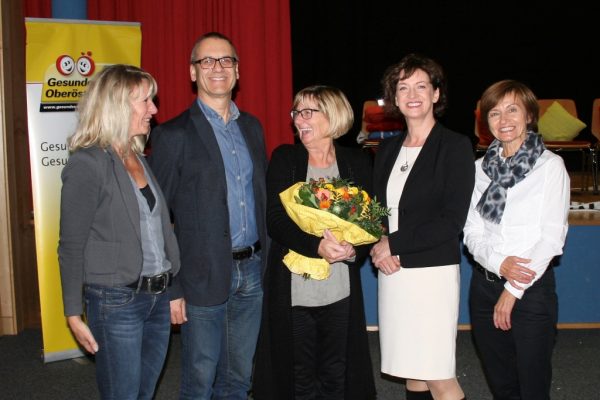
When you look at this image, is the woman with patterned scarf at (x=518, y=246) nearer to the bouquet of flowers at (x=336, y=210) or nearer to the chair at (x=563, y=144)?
the bouquet of flowers at (x=336, y=210)

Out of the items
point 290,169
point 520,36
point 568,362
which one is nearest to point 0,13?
point 290,169

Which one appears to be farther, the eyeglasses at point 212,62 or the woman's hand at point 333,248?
the eyeglasses at point 212,62

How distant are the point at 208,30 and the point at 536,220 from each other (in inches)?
160

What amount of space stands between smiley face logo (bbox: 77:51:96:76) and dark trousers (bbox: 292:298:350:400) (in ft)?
7.71

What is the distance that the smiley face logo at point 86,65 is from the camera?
4086 millimetres

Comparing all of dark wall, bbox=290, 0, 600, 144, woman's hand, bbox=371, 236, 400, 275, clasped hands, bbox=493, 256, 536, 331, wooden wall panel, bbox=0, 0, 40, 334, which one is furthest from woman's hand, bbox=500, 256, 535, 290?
dark wall, bbox=290, 0, 600, 144

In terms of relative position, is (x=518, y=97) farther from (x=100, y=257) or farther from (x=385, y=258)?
(x=100, y=257)

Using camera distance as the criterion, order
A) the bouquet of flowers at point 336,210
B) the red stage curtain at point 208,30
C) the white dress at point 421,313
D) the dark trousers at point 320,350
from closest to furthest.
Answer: the bouquet of flowers at point 336,210, the white dress at point 421,313, the dark trousers at point 320,350, the red stage curtain at point 208,30

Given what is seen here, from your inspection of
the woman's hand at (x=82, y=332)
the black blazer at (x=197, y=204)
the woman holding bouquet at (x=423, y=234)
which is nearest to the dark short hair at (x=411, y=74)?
the woman holding bouquet at (x=423, y=234)

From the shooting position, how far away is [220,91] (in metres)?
2.71

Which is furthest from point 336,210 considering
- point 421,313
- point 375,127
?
point 375,127

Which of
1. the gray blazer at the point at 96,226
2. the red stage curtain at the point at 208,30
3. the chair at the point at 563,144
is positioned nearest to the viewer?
the gray blazer at the point at 96,226

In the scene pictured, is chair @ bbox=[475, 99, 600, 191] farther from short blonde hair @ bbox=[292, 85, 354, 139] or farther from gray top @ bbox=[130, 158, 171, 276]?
gray top @ bbox=[130, 158, 171, 276]

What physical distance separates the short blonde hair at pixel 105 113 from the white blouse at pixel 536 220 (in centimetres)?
156
